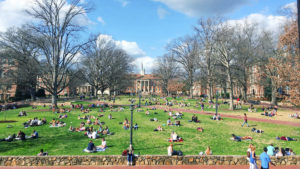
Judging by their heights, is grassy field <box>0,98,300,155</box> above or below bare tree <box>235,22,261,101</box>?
below

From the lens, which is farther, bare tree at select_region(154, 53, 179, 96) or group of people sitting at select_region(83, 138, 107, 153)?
bare tree at select_region(154, 53, 179, 96)

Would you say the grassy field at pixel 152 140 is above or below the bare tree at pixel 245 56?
below

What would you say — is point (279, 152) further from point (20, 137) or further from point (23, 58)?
point (23, 58)

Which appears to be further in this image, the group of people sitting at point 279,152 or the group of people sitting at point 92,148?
the group of people sitting at point 92,148

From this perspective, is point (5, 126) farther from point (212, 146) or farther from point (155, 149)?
point (212, 146)

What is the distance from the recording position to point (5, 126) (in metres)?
21.3

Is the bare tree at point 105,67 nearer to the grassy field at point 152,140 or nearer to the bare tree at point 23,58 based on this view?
the bare tree at point 23,58

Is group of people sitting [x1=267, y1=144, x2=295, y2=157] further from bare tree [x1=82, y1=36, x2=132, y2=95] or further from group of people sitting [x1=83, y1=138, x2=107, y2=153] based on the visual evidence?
bare tree [x1=82, y1=36, x2=132, y2=95]

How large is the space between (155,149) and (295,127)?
17176 mm

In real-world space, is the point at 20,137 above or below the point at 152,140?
above

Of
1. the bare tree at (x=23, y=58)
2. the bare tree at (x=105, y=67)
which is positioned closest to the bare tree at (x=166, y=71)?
the bare tree at (x=105, y=67)

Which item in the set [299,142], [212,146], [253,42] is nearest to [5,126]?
[212,146]

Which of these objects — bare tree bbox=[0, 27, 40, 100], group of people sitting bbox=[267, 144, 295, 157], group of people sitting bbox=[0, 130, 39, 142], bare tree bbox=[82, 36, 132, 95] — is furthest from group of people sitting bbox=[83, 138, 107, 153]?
bare tree bbox=[82, 36, 132, 95]

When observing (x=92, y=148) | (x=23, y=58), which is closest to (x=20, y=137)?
(x=92, y=148)
